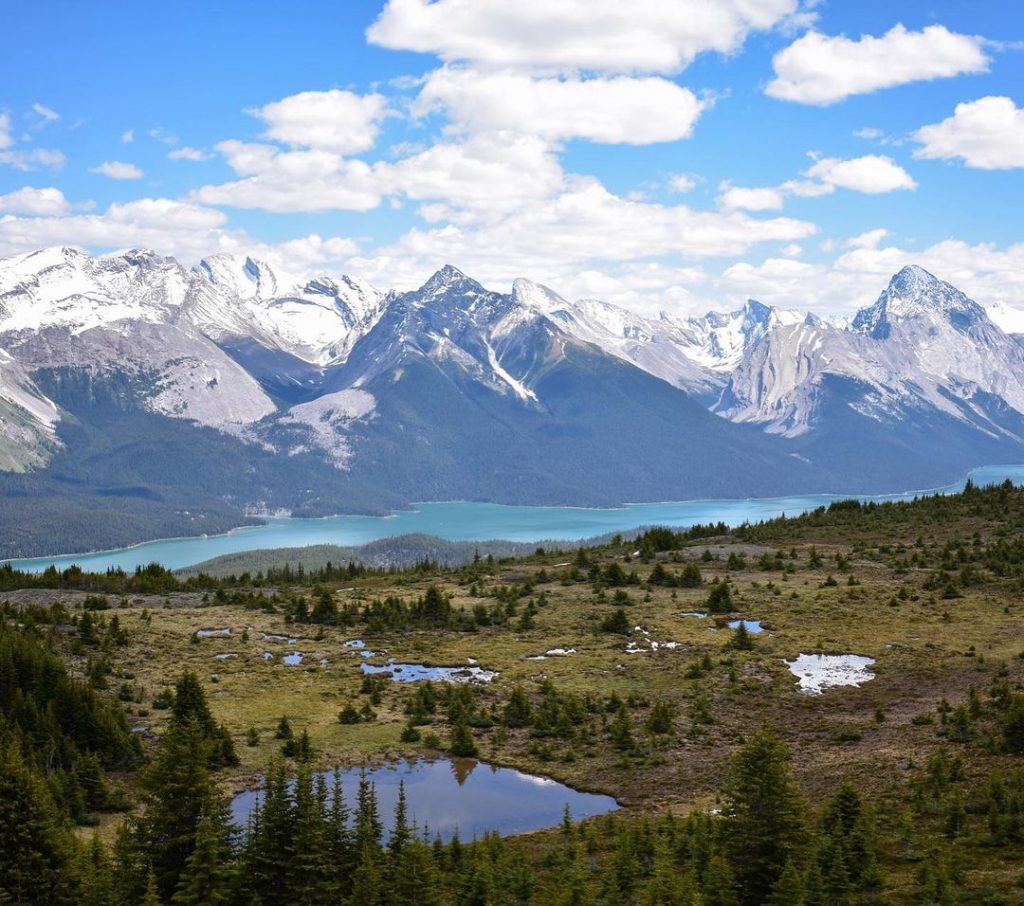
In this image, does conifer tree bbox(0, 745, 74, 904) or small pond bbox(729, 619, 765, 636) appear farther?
small pond bbox(729, 619, 765, 636)

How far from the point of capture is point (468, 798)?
41781 millimetres

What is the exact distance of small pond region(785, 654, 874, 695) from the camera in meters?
53.7

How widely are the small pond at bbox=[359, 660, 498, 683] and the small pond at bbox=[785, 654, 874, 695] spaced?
16.1 m

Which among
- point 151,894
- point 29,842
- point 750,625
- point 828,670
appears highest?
point 750,625

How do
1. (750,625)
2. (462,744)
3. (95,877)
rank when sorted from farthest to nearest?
(750,625), (462,744), (95,877)

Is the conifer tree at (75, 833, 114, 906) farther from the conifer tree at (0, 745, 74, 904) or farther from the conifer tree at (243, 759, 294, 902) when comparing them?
the conifer tree at (243, 759, 294, 902)

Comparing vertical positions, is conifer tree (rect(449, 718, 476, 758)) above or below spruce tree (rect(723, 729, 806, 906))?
below

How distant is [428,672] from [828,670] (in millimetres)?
21463

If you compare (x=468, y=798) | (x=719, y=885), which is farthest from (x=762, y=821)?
(x=468, y=798)

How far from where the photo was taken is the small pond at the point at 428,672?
57.9 metres

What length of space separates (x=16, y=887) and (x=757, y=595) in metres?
55.8

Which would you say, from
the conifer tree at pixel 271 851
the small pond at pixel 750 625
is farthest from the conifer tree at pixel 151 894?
the small pond at pixel 750 625

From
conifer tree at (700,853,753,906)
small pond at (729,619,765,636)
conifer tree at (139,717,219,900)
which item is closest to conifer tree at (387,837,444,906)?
conifer tree at (139,717,219,900)

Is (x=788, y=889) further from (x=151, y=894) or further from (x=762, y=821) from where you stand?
(x=151, y=894)
